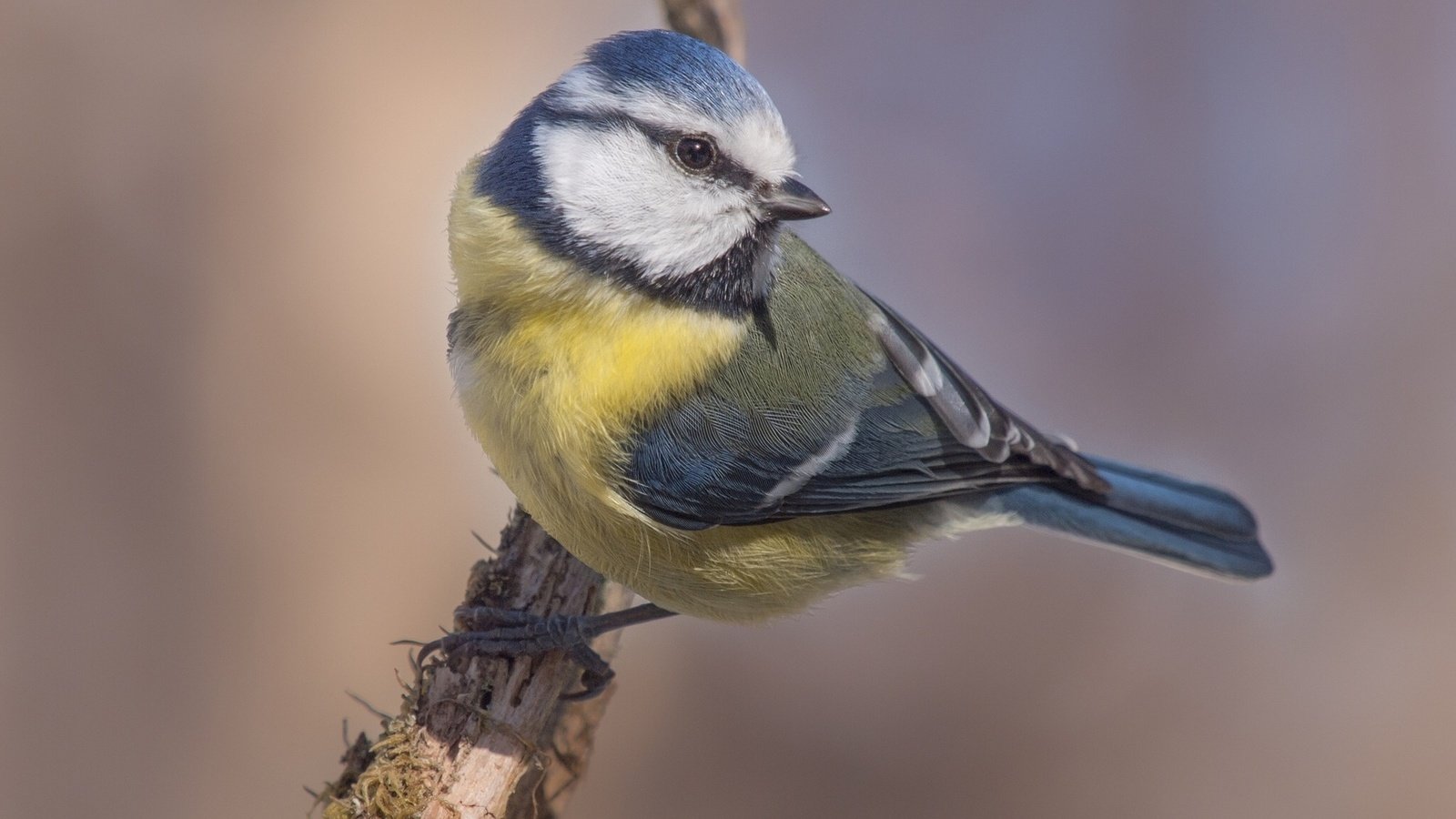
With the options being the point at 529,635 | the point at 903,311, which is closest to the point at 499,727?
the point at 529,635

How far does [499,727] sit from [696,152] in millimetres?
768

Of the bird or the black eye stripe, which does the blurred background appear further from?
the black eye stripe

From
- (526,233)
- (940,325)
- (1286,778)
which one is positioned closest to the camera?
(526,233)

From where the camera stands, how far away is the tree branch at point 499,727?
1.42 meters

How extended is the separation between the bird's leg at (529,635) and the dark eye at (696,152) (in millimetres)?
646

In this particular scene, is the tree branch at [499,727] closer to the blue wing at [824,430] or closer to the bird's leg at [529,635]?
the bird's leg at [529,635]

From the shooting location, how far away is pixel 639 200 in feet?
4.64

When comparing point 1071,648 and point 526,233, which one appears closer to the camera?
point 526,233

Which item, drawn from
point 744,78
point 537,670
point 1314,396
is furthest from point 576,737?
point 1314,396

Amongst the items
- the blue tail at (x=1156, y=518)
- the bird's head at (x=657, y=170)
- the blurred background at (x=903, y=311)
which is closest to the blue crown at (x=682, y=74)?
the bird's head at (x=657, y=170)

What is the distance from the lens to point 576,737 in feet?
5.74

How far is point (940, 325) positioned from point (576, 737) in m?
1.77

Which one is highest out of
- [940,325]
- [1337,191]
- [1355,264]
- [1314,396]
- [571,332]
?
[1337,191]

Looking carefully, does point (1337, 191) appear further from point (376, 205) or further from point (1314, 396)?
point (376, 205)
